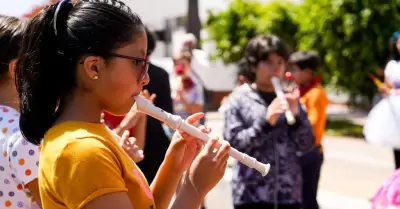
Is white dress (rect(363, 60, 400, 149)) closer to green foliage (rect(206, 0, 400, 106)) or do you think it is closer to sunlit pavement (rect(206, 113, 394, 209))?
sunlit pavement (rect(206, 113, 394, 209))

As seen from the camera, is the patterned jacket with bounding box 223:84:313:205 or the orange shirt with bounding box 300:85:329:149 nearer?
the patterned jacket with bounding box 223:84:313:205

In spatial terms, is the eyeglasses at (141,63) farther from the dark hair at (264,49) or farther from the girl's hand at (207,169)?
the dark hair at (264,49)

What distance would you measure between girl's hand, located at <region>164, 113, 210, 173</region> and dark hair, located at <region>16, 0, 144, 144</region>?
397mm

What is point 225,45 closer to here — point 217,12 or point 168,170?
point 217,12

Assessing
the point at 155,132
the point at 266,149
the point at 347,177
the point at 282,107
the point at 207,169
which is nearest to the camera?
the point at 207,169

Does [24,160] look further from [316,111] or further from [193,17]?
[193,17]

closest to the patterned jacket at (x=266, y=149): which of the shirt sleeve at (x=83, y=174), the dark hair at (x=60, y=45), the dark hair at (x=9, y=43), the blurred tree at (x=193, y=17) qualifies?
the dark hair at (x=9, y=43)

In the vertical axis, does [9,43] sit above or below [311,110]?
above

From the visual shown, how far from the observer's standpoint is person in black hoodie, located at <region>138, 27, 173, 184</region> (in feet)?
12.2

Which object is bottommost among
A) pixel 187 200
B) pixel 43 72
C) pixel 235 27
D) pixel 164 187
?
pixel 235 27

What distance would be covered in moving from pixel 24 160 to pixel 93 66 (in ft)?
1.87

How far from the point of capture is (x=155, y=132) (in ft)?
12.3

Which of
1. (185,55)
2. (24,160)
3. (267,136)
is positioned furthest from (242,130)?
(185,55)

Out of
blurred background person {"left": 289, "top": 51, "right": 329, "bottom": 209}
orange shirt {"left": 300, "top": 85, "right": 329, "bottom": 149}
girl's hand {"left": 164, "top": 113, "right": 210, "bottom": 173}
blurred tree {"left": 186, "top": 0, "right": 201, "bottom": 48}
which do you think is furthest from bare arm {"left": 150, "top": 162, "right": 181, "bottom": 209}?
blurred tree {"left": 186, "top": 0, "right": 201, "bottom": 48}
